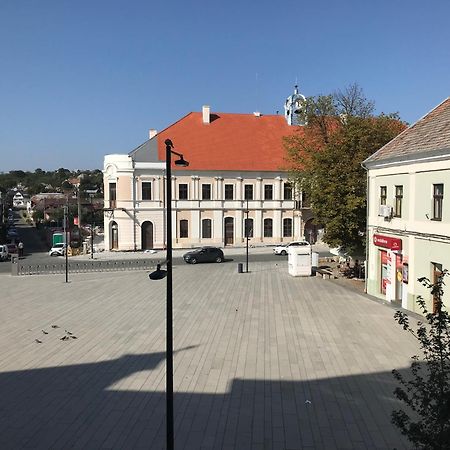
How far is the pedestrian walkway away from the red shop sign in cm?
277

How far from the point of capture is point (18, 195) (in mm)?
197375

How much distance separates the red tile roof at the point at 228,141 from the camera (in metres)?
49.3

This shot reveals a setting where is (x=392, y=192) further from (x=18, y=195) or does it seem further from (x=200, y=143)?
(x=18, y=195)

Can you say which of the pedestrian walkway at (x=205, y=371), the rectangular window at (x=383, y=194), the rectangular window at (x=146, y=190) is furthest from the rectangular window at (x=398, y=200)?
the rectangular window at (x=146, y=190)

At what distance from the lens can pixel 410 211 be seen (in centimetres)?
2031

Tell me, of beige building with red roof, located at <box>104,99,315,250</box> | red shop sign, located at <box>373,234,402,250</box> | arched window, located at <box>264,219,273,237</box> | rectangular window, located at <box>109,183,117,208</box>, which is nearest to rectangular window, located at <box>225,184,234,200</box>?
beige building with red roof, located at <box>104,99,315,250</box>

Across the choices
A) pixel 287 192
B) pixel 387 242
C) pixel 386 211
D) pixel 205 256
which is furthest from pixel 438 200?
pixel 287 192

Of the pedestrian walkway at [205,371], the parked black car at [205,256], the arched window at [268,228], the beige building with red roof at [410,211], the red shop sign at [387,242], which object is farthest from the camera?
the arched window at [268,228]

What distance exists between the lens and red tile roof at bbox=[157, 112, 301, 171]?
4934 centimetres

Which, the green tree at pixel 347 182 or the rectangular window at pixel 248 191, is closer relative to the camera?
the green tree at pixel 347 182

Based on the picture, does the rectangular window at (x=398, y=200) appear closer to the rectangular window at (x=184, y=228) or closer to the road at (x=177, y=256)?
the road at (x=177, y=256)

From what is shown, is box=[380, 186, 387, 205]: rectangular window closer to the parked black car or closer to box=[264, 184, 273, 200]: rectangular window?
the parked black car

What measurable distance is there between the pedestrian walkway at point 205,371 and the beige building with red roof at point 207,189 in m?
23.4

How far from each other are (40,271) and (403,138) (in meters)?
26.1
